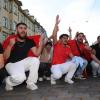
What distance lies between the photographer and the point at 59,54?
29.5ft

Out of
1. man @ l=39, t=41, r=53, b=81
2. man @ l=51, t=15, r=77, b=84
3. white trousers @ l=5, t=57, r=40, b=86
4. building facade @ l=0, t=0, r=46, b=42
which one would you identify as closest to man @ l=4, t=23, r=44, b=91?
white trousers @ l=5, t=57, r=40, b=86

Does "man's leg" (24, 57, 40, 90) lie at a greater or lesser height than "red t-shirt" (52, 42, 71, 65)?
lesser

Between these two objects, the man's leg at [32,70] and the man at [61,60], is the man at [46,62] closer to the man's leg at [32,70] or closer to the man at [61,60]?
the man at [61,60]

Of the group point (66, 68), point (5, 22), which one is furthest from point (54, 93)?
point (5, 22)

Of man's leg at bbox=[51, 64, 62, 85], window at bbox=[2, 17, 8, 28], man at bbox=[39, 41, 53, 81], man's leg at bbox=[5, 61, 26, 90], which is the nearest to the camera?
man's leg at bbox=[5, 61, 26, 90]

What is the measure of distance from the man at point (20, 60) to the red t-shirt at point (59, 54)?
1.20 meters

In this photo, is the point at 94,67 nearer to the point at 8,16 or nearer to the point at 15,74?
the point at 15,74

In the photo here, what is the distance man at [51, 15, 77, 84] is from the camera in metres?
8.70

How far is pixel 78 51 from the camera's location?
32.4 ft

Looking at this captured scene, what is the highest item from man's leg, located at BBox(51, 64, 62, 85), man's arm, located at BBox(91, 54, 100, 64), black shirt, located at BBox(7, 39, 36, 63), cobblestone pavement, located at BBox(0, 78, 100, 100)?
black shirt, located at BBox(7, 39, 36, 63)

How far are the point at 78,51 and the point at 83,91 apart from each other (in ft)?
9.82

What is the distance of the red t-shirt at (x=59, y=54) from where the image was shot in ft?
29.3

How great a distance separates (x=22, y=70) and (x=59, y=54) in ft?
5.83

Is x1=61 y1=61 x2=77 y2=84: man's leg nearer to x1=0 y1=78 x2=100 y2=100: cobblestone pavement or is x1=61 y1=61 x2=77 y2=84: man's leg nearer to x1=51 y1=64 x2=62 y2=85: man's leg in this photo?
x1=51 y1=64 x2=62 y2=85: man's leg
